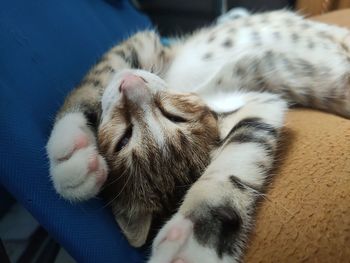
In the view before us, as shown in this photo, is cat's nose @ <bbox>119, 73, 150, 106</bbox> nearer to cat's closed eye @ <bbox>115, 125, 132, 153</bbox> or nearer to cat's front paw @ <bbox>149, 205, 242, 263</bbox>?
cat's closed eye @ <bbox>115, 125, 132, 153</bbox>

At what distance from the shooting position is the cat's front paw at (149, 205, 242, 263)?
0.69m

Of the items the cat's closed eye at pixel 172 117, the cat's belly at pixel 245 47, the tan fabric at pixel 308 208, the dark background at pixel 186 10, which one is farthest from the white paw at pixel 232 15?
the tan fabric at pixel 308 208

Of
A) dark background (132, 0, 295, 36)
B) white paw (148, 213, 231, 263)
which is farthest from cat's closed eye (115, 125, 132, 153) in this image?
dark background (132, 0, 295, 36)

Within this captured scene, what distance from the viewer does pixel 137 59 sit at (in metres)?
1.27

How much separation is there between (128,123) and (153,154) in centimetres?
10

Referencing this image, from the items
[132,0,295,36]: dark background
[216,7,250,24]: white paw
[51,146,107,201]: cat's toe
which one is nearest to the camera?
[51,146,107,201]: cat's toe

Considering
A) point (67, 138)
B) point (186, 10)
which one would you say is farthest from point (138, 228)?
point (186, 10)

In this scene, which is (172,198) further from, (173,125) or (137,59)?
(137,59)

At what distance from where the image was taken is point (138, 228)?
82 centimetres

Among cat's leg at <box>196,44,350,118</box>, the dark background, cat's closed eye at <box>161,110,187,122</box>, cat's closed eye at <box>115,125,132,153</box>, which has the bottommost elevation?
the dark background

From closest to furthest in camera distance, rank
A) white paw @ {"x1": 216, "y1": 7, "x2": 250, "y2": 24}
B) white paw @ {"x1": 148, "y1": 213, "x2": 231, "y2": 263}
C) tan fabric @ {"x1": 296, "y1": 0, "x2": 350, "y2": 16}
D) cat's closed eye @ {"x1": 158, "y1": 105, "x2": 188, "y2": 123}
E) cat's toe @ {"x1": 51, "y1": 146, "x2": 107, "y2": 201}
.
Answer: white paw @ {"x1": 148, "y1": 213, "x2": 231, "y2": 263}
cat's toe @ {"x1": 51, "y1": 146, "x2": 107, "y2": 201}
cat's closed eye @ {"x1": 158, "y1": 105, "x2": 188, "y2": 123}
white paw @ {"x1": 216, "y1": 7, "x2": 250, "y2": 24}
tan fabric @ {"x1": 296, "y1": 0, "x2": 350, "y2": 16}

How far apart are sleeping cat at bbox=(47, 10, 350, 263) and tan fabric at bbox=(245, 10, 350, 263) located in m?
0.03

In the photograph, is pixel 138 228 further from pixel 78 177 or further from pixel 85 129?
pixel 85 129

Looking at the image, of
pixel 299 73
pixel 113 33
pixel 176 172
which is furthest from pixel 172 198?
pixel 113 33
